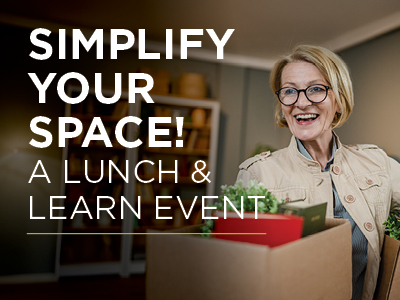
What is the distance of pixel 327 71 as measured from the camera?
3.81 ft

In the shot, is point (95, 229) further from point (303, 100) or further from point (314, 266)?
point (314, 266)

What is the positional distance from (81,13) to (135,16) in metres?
0.42

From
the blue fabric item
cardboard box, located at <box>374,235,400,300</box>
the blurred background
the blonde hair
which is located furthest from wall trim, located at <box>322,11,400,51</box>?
cardboard box, located at <box>374,235,400,300</box>

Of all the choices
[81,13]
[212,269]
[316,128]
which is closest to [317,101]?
[316,128]

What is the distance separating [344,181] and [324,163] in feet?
0.32

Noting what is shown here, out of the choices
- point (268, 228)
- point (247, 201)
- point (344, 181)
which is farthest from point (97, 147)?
point (268, 228)

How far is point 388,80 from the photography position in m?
1.53

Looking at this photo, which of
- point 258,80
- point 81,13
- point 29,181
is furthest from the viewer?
point 29,181

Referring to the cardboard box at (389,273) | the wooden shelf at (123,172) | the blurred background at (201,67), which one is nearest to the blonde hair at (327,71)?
the blurred background at (201,67)

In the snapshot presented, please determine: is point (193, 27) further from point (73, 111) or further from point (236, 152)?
point (73, 111)

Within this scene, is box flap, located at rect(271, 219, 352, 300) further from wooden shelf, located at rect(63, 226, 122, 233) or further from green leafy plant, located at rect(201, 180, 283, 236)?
wooden shelf, located at rect(63, 226, 122, 233)

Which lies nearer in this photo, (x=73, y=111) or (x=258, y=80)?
(x=258, y=80)

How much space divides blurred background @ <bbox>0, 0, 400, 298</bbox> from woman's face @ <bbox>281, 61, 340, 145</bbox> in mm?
203

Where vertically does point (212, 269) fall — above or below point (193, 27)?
below
